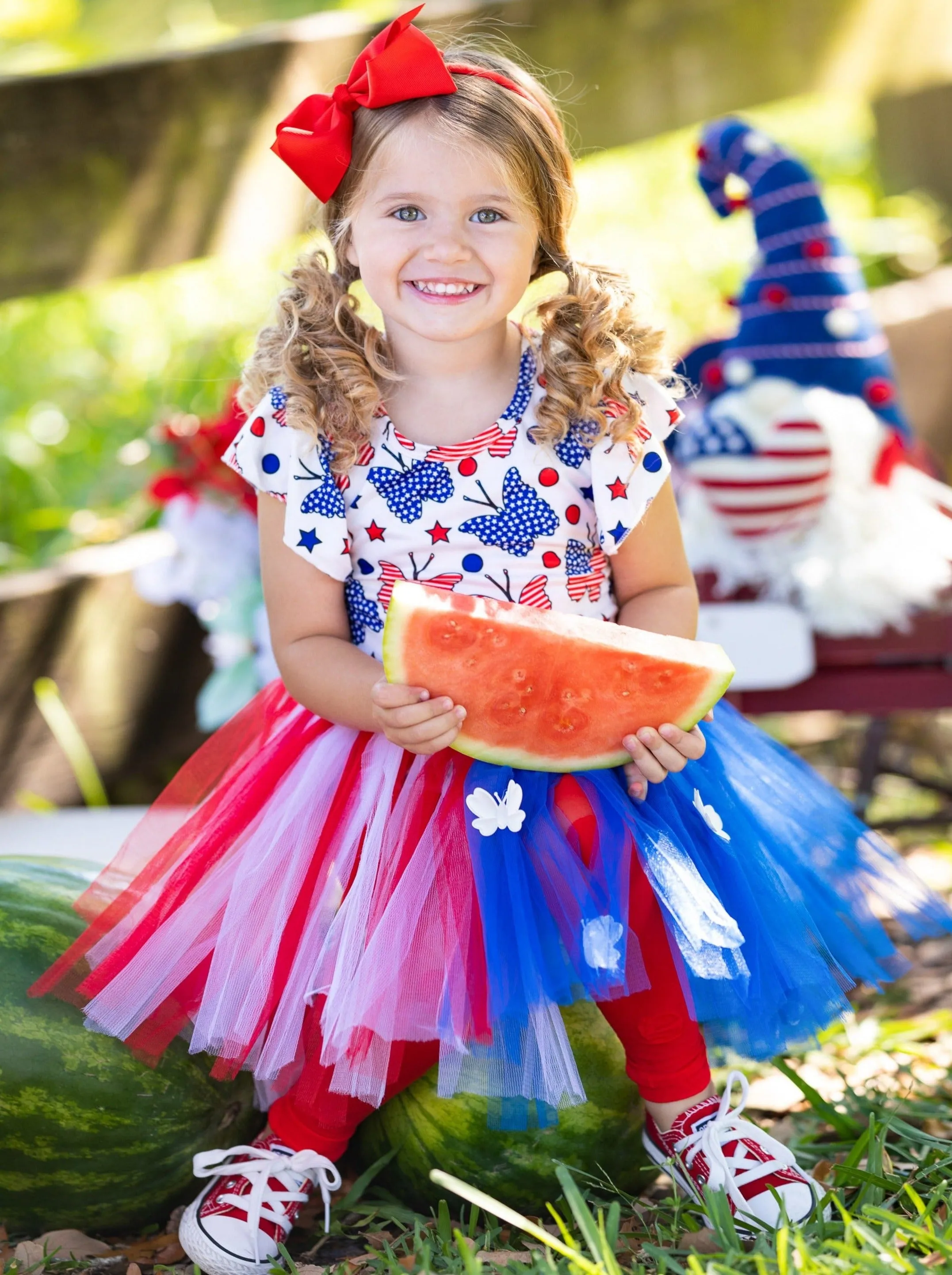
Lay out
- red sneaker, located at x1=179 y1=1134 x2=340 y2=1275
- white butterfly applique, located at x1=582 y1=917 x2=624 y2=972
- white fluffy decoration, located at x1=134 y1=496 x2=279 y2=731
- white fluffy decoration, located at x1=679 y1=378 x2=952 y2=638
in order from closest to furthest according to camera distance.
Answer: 1. white butterfly applique, located at x1=582 y1=917 x2=624 y2=972
2. red sneaker, located at x1=179 y1=1134 x2=340 y2=1275
3. white fluffy decoration, located at x1=679 y1=378 x2=952 y2=638
4. white fluffy decoration, located at x1=134 y1=496 x2=279 y2=731

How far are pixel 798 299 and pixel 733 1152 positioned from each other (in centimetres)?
197

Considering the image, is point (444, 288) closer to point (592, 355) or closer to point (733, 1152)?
point (592, 355)

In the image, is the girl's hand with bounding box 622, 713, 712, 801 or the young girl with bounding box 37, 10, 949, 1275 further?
the girl's hand with bounding box 622, 713, 712, 801

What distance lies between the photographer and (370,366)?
2283 millimetres

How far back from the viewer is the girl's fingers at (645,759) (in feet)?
6.70

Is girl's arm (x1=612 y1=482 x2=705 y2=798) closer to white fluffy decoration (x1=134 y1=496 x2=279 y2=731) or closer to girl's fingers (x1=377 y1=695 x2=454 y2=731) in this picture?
girl's fingers (x1=377 y1=695 x2=454 y2=731)

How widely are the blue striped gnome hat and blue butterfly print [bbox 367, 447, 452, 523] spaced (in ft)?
3.90

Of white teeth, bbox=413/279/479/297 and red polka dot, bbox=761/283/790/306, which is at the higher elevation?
red polka dot, bbox=761/283/790/306

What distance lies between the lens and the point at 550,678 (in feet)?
6.72

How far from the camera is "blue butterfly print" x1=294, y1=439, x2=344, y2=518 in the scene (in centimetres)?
221

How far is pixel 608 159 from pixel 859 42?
2041 millimetres

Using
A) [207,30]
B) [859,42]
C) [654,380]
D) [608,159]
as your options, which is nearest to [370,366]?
[654,380]

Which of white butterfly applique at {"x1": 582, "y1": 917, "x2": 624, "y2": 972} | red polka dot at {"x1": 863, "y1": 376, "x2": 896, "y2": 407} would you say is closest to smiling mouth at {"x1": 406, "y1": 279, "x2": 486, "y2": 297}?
white butterfly applique at {"x1": 582, "y1": 917, "x2": 624, "y2": 972}

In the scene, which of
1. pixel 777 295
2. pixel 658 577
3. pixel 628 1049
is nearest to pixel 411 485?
pixel 658 577
